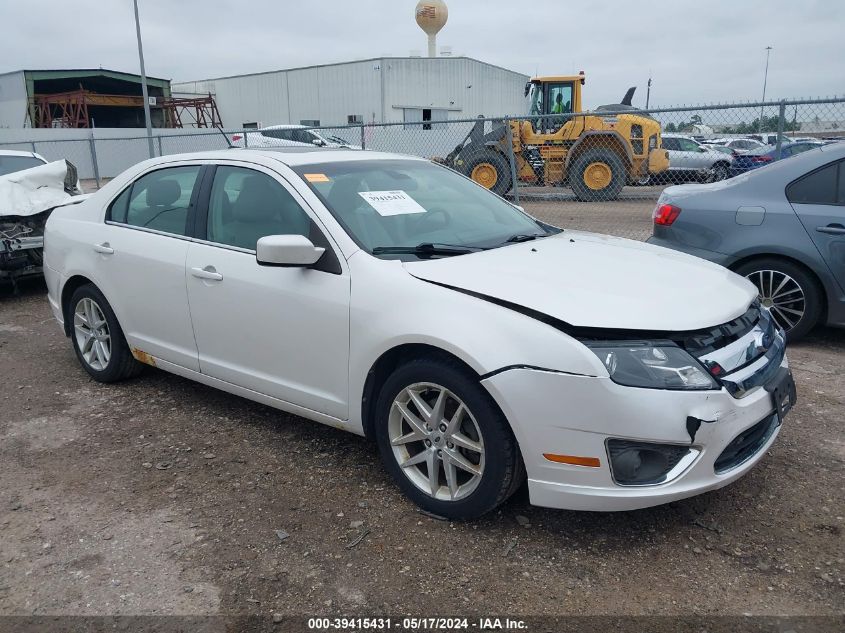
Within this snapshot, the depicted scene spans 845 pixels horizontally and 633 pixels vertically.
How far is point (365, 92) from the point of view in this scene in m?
33.2

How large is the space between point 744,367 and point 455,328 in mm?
1169

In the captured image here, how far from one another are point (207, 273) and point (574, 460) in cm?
221

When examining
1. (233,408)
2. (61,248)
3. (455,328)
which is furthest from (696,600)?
(61,248)

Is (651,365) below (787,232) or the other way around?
below

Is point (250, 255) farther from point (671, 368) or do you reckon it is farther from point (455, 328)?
point (671, 368)

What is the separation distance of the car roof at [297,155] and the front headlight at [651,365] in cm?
197

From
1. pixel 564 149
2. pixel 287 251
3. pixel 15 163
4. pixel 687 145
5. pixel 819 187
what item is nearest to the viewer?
pixel 287 251

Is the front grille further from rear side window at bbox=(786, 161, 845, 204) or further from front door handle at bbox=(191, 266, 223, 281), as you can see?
rear side window at bbox=(786, 161, 845, 204)

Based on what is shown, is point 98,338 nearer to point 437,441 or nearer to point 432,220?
point 432,220

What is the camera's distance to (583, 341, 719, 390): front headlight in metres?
2.48

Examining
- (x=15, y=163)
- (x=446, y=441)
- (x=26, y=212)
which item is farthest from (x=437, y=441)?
(x=15, y=163)

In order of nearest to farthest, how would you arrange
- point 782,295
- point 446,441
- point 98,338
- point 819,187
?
point 446,441
point 98,338
point 819,187
point 782,295

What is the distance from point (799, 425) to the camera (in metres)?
3.86

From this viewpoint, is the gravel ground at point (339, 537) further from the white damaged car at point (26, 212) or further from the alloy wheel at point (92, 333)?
the white damaged car at point (26, 212)
